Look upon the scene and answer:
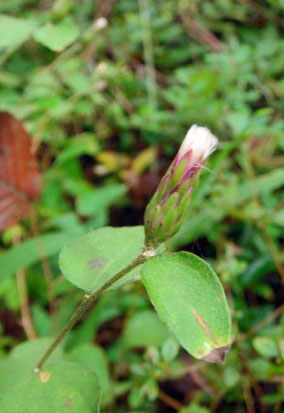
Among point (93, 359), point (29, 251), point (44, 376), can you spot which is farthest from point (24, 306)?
point (44, 376)

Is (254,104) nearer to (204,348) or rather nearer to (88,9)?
(88,9)

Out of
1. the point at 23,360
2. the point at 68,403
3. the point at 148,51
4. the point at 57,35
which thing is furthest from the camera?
the point at 148,51

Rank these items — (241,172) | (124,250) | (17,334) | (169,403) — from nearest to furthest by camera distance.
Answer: (124,250) → (169,403) → (17,334) → (241,172)

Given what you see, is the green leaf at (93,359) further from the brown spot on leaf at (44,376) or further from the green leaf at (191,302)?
the green leaf at (191,302)

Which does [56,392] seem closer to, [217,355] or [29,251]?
[217,355]

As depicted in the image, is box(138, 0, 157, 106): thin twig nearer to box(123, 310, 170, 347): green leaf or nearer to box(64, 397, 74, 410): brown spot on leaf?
box(123, 310, 170, 347): green leaf

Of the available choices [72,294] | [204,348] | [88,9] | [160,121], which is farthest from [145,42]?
[204,348]
